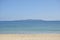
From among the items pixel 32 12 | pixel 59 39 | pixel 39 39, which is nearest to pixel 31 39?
pixel 39 39

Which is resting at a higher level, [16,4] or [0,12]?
[16,4]

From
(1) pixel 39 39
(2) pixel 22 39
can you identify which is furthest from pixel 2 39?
(1) pixel 39 39

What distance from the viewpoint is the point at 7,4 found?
6.31ft

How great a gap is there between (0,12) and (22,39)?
673 millimetres

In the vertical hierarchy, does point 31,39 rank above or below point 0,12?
below

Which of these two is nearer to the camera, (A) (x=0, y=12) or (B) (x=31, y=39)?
(B) (x=31, y=39)

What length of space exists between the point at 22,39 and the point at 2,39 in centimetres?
27

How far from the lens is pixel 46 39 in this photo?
4.84ft

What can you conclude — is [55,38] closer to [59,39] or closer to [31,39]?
[59,39]

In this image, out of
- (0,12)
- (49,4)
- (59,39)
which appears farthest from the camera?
(49,4)

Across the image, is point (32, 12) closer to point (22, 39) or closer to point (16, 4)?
point (16, 4)

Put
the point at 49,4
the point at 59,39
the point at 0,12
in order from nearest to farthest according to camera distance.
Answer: the point at 59,39 → the point at 0,12 → the point at 49,4

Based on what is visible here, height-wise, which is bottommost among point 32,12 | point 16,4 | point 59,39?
point 59,39

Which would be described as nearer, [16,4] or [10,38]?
[10,38]
